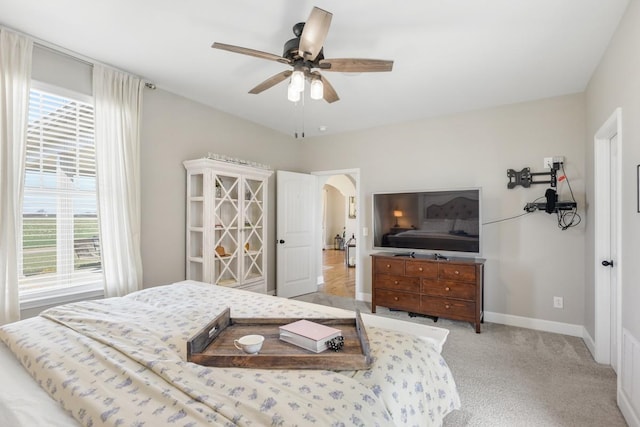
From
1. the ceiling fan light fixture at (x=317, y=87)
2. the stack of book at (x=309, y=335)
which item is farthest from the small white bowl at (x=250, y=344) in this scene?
the ceiling fan light fixture at (x=317, y=87)

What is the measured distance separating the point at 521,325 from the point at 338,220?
8165mm

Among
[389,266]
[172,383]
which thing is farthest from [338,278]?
[172,383]

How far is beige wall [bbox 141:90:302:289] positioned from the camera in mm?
3281

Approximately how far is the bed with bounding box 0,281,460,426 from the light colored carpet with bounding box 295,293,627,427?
85cm

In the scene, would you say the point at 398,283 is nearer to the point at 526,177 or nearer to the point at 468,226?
the point at 468,226

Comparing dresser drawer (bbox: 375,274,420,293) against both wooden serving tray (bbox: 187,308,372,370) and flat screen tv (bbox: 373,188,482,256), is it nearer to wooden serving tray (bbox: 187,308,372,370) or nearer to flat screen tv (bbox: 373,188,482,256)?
flat screen tv (bbox: 373,188,482,256)

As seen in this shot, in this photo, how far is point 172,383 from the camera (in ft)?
A: 3.48

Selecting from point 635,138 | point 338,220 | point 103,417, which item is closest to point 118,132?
point 103,417

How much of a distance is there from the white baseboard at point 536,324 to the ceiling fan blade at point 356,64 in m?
3.23

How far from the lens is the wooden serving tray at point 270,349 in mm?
1185

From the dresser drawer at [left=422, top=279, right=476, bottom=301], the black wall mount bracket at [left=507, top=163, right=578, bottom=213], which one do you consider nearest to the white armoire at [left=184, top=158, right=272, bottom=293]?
the dresser drawer at [left=422, top=279, right=476, bottom=301]

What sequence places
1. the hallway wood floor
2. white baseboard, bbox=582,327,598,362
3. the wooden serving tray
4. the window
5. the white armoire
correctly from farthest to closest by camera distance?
the hallway wood floor < the white armoire < white baseboard, bbox=582,327,598,362 < the window < the wooden serving tray

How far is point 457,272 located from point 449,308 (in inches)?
17.0

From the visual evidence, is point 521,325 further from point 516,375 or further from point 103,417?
point 103,417
